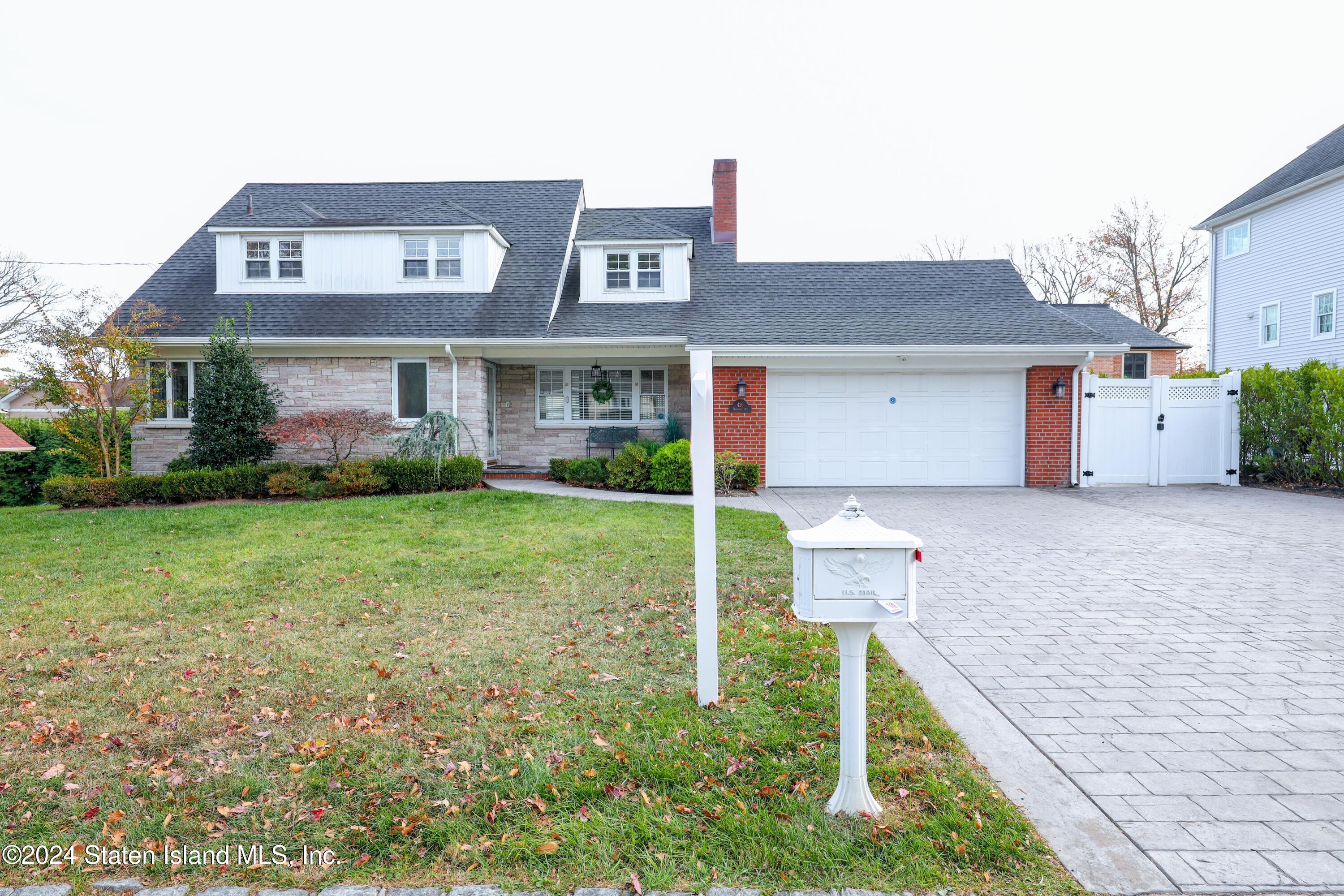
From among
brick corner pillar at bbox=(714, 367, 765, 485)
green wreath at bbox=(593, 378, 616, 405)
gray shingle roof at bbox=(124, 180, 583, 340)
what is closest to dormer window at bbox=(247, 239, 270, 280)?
gray shingle roof at bbox=(124, 180, 583, 340)

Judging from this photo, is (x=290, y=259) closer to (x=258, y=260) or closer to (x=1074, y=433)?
(x=258, y=260)

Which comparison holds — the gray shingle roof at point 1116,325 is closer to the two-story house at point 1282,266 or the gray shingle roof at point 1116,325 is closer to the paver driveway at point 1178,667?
the two-story house at point 1282,266

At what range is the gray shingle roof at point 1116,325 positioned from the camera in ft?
81.0

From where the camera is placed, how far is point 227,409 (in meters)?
13.6

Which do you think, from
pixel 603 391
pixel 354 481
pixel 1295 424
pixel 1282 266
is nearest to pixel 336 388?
pixel 354 481

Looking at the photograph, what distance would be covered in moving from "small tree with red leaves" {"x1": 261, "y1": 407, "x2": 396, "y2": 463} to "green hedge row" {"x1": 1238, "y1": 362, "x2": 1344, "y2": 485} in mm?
17116

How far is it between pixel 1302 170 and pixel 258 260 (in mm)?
26535

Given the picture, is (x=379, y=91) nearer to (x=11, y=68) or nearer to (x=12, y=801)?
(x=11, y=68)

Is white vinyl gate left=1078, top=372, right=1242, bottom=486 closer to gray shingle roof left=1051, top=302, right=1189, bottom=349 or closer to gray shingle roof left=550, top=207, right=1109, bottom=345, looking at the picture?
gray shingle roof left=550, top=207, right=1109, bottom=345

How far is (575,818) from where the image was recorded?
9.26ft

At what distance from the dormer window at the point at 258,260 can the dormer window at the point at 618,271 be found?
7611 mm

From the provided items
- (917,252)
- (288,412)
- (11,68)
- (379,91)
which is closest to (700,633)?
(288,412)

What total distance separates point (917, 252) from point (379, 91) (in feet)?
94.9

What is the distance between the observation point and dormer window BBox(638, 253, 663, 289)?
16828mm
